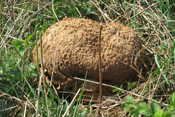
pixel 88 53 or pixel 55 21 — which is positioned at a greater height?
pixel 55 21

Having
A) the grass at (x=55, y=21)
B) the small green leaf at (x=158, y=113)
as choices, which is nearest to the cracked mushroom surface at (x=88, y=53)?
the grass at (x=55, y=21)

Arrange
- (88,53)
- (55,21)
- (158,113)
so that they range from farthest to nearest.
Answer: (55,21), (88,53), (158,113)

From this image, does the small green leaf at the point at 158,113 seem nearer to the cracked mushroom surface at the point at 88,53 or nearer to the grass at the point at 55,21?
the grass at the point at 55,21

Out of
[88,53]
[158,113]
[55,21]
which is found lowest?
[158,113]

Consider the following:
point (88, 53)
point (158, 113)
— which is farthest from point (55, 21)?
point (158, 113)

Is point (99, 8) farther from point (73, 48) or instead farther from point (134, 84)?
point (134, 84)

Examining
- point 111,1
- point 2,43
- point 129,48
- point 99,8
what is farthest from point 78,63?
point 111,1

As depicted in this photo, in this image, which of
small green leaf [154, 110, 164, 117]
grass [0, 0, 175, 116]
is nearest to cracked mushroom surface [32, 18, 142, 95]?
grass [0, 0, 175, 116]

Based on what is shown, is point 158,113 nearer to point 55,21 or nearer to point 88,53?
point 88,53
